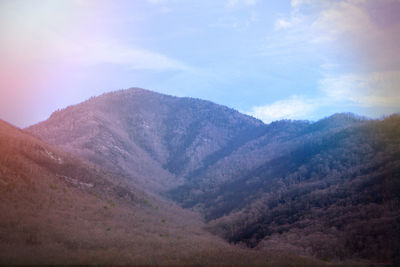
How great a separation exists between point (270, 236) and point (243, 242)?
2677mm

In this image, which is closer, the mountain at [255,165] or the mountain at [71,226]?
the mountain at [71,226]

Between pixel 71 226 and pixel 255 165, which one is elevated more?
pixel 255 165

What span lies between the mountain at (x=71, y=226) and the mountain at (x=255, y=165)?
6.80 metres

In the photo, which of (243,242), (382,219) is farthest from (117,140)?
(382,219)

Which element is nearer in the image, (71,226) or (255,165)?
(71,226)

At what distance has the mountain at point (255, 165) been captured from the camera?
2357 centimetres

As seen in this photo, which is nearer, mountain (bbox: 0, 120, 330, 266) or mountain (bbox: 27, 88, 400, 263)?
mountain (bbox: 0, 120, 330, 266)

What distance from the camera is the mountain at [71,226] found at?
14344 mm

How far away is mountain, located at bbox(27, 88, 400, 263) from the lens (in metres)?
23.6

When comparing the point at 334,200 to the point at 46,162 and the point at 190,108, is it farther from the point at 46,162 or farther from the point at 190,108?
the point at 190,108

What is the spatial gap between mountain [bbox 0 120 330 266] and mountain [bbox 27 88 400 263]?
22.3 ft

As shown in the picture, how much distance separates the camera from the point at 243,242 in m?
28.5

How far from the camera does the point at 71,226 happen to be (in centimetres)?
1928

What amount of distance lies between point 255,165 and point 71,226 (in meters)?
45.3
